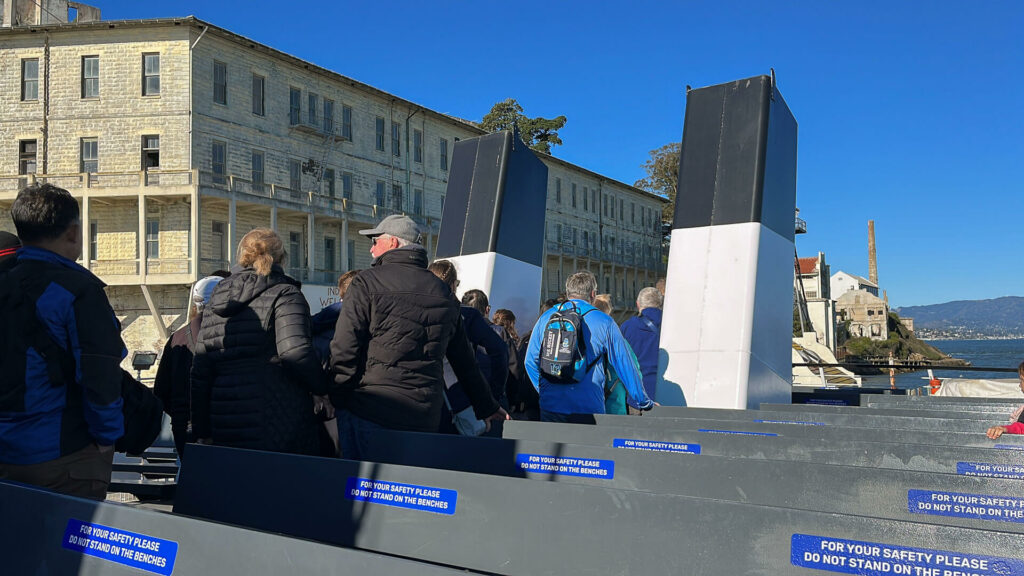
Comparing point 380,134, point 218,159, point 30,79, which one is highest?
point 30,79

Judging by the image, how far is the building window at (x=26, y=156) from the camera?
28.4m

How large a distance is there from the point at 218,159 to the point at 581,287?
2743 centimetres

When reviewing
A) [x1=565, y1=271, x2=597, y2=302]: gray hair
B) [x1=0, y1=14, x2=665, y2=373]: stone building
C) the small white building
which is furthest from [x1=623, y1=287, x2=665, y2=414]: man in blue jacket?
the small white building

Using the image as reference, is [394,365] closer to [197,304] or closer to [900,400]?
[197,304]

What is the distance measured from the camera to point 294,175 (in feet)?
107

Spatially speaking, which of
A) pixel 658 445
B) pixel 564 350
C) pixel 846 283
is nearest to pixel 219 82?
pixel 564 350

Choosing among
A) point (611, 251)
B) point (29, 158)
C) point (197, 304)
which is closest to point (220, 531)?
point (197, 304)

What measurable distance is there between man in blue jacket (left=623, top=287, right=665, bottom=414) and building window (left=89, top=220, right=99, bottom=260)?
1066 inches

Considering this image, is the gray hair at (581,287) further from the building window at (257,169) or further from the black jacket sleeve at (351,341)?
the building window at (257,169)

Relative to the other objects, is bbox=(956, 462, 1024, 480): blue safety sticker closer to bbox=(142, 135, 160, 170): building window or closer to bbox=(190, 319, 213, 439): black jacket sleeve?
bbox=(190, 319, 213, 439): black jacket sleeve

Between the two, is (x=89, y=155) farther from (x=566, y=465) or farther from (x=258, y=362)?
(x=566, y=465)

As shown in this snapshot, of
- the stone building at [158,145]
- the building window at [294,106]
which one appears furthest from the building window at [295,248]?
the building window at [294,106]

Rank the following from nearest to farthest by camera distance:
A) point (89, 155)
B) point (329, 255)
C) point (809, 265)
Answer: point (89, 155) → point (329, 255) → point (809, 265)

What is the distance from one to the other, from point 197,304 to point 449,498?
2655mm
